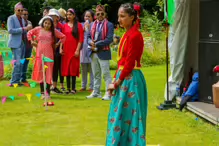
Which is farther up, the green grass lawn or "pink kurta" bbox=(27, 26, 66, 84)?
"pink kurta" bbox=(27, 26, 66, 84)

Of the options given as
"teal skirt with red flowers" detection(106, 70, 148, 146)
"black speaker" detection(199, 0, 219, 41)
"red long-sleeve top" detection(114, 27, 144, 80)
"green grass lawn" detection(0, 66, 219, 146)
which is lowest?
"green grass lawn" detection(0, 66, 219, 146)

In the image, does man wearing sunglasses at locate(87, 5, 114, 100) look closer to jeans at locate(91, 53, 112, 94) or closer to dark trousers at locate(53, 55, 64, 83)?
jeans at locate(91, 53, 112, 94)

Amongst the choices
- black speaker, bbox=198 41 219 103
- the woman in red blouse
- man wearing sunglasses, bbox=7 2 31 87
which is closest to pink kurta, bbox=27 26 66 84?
man wearing sunglasses, bbox=7 2 31 87

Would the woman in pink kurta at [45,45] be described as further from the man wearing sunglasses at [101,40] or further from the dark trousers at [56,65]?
the dark trousers at [56,65]

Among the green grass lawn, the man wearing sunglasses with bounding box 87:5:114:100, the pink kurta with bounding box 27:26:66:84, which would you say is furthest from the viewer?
the man wearing sunglasses with bounding box 87:5:114:100

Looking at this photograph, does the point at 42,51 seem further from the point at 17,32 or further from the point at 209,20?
the point at 209,20

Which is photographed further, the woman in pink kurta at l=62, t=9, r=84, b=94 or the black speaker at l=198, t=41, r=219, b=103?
the woman in pink kurta at l=62, t=9, r=84, b=94

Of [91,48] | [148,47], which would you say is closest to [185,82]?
[91,48]

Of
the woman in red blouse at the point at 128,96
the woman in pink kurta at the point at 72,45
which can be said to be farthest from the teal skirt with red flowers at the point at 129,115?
the woman in pink kurta at the point at 72,45

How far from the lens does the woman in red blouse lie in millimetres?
5031

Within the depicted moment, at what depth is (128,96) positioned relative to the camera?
5074 millimetres

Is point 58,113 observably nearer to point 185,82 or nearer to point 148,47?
point 185,82

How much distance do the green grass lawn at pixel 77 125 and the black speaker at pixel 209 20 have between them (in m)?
1.19

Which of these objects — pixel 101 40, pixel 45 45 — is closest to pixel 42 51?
pixel 45 45
